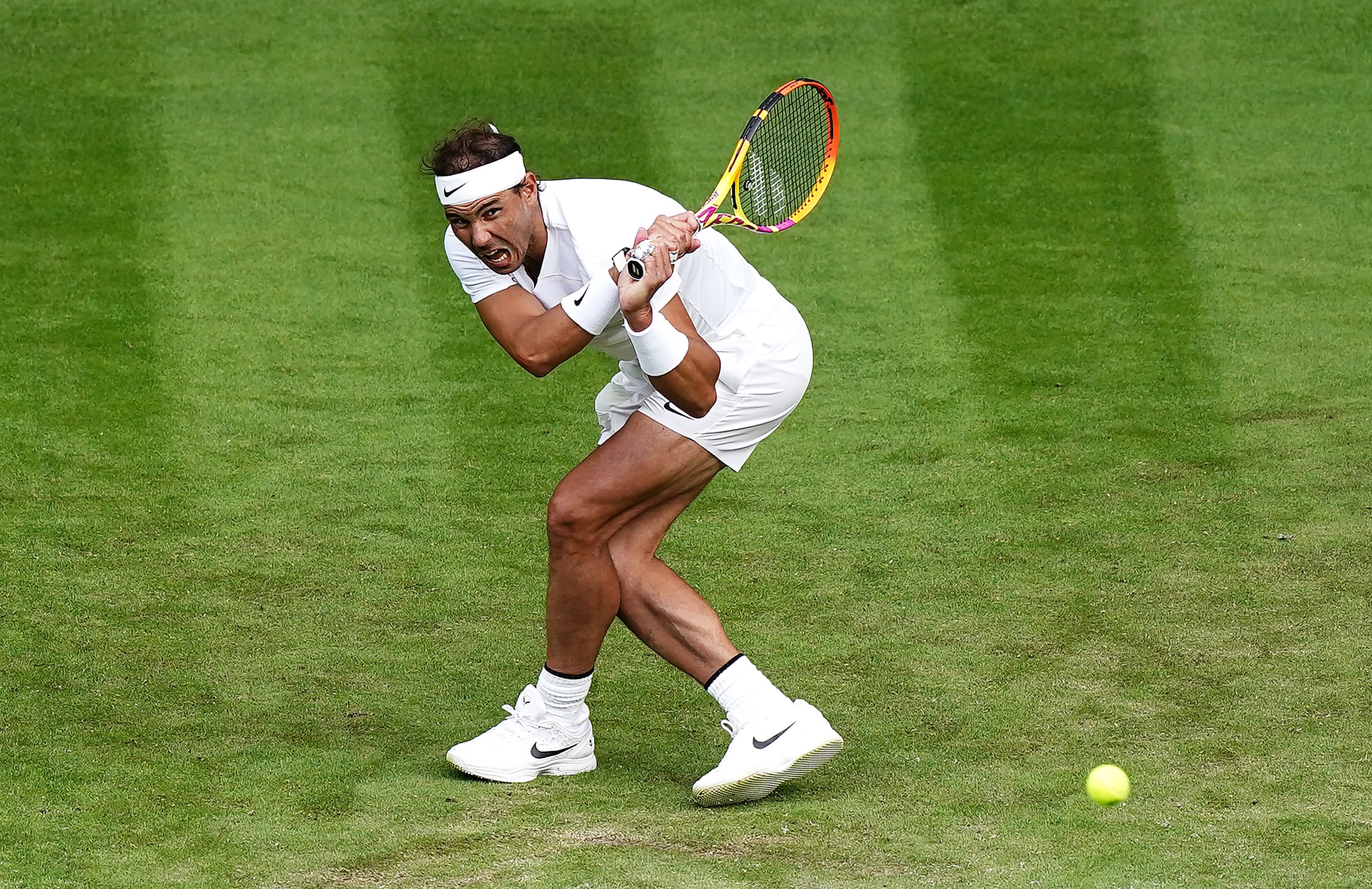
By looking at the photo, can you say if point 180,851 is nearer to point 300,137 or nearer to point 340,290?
point 340,290

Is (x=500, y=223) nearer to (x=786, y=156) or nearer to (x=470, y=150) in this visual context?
(x=470, y=150)

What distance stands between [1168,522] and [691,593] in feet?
9.36

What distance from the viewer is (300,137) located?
10.9 meters

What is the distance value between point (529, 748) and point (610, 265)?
4.91 ft

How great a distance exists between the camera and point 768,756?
16.7 feet

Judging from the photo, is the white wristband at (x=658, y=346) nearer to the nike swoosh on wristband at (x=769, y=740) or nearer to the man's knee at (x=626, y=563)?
the man's knee at (x=626, y=563)

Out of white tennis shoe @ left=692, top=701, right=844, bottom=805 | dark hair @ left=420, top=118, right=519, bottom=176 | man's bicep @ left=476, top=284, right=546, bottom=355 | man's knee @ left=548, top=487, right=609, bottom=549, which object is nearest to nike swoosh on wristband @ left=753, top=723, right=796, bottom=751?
white tennis shoe @ left=692, top=701, right=844, bottom=805

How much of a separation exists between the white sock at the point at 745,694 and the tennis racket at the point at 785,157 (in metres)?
1.43

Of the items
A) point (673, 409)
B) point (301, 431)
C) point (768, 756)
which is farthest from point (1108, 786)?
point (301, 431)

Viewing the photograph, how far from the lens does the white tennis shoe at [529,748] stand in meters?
5.34

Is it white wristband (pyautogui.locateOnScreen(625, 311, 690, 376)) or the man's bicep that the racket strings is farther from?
white wristband (pyautogui.locateOnScreen(625, 311, 690, 376))

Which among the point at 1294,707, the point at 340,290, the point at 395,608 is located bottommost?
the point at 1294,707

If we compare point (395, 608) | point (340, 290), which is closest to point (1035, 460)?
point (395, 608)

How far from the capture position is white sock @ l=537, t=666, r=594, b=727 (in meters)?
5.39
